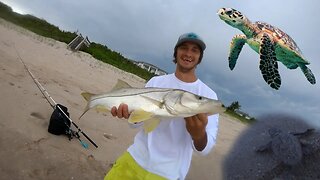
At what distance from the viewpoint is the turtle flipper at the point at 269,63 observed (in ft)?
28.0

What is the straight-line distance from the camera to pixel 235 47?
10766 mm

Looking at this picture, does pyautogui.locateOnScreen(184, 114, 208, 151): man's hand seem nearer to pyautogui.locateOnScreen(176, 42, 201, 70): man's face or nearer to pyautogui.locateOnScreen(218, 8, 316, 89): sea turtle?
pyautogui.locateOnScreen(176, 42, 201, 70): man's face

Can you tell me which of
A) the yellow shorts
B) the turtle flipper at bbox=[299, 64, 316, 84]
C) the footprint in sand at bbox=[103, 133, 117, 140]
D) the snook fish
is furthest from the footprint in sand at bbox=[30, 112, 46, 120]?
the turtle flipper at bbox=[299, 64, 316, 84]

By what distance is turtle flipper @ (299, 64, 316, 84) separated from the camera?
28.7ft

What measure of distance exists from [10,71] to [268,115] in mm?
4476

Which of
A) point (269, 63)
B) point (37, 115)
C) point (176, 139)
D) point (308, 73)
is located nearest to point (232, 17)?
point (269, 63)

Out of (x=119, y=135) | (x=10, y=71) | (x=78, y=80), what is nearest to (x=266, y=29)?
(x=78, y=80)

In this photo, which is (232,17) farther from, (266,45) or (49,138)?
(49,138)

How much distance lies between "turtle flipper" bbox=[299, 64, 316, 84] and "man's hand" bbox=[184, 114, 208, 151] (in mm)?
6706

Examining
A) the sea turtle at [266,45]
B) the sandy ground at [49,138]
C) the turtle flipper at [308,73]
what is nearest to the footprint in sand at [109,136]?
the sandy ground at [49,138]

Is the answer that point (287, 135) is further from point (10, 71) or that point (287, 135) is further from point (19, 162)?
point (10, 71)

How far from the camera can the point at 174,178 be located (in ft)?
8.68

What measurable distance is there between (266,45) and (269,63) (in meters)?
0.78

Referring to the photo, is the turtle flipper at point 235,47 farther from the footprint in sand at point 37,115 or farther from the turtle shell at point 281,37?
the footprint in sand at point 37,115
